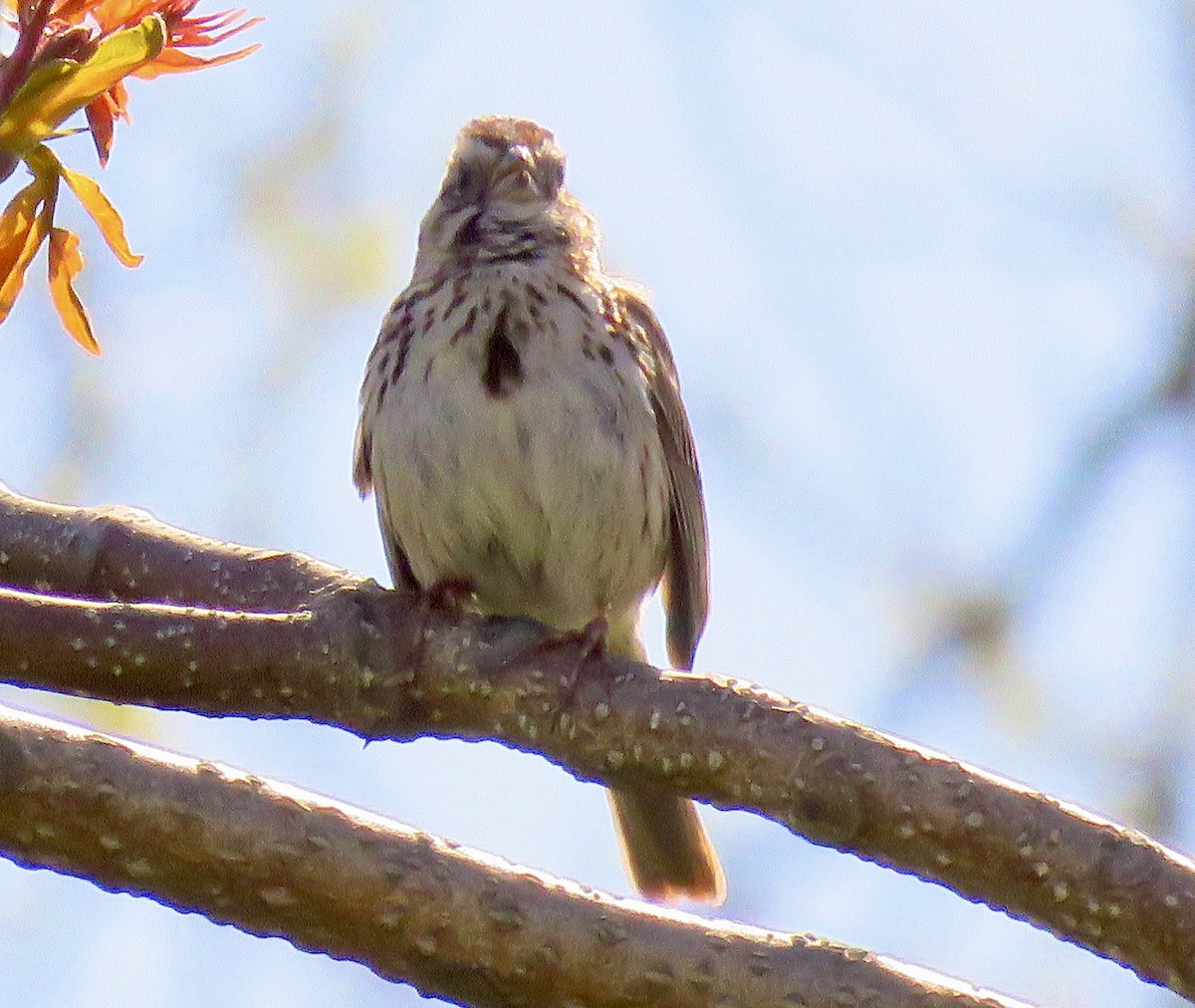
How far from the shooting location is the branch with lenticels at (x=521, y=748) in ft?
8.89

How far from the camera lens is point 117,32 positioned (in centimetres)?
218

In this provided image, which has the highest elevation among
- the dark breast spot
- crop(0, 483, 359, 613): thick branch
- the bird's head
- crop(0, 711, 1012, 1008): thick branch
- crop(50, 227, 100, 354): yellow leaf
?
the bird's head

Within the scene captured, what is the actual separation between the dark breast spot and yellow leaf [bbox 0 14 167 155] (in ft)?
7.92

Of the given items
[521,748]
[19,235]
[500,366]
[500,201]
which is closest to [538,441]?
[500,366]

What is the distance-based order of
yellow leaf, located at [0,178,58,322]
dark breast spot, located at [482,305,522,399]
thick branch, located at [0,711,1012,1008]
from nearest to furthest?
1. yellow leaf, located at [0,178,58,322]
2. thick branch, located at [0,711,1012,1008]
3. dark breast spot, located at [482,305,522,399]

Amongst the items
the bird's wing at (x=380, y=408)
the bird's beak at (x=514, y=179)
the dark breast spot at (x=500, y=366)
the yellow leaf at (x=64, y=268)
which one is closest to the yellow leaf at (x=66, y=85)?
the yellow leaf at (x=64, y=268)

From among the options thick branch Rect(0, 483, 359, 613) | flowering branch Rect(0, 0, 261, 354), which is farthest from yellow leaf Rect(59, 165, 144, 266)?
thick branch Rect(0, 483, 359, 613)

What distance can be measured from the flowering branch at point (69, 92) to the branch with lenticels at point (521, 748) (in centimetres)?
64

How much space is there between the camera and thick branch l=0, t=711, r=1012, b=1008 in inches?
106

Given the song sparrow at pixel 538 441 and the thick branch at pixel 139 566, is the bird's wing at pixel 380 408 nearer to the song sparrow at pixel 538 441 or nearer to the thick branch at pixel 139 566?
the song sparrow at pixel 538 441

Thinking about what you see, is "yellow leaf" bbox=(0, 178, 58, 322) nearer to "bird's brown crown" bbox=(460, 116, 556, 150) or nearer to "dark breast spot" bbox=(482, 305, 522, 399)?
"dark breast spot" bbox=(482, 305, 522, 399)

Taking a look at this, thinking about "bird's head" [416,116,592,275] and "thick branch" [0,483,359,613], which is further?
"bird's head" [416,116,592,275]

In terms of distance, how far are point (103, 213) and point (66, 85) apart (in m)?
0.31

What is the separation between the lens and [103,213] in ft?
7.83
